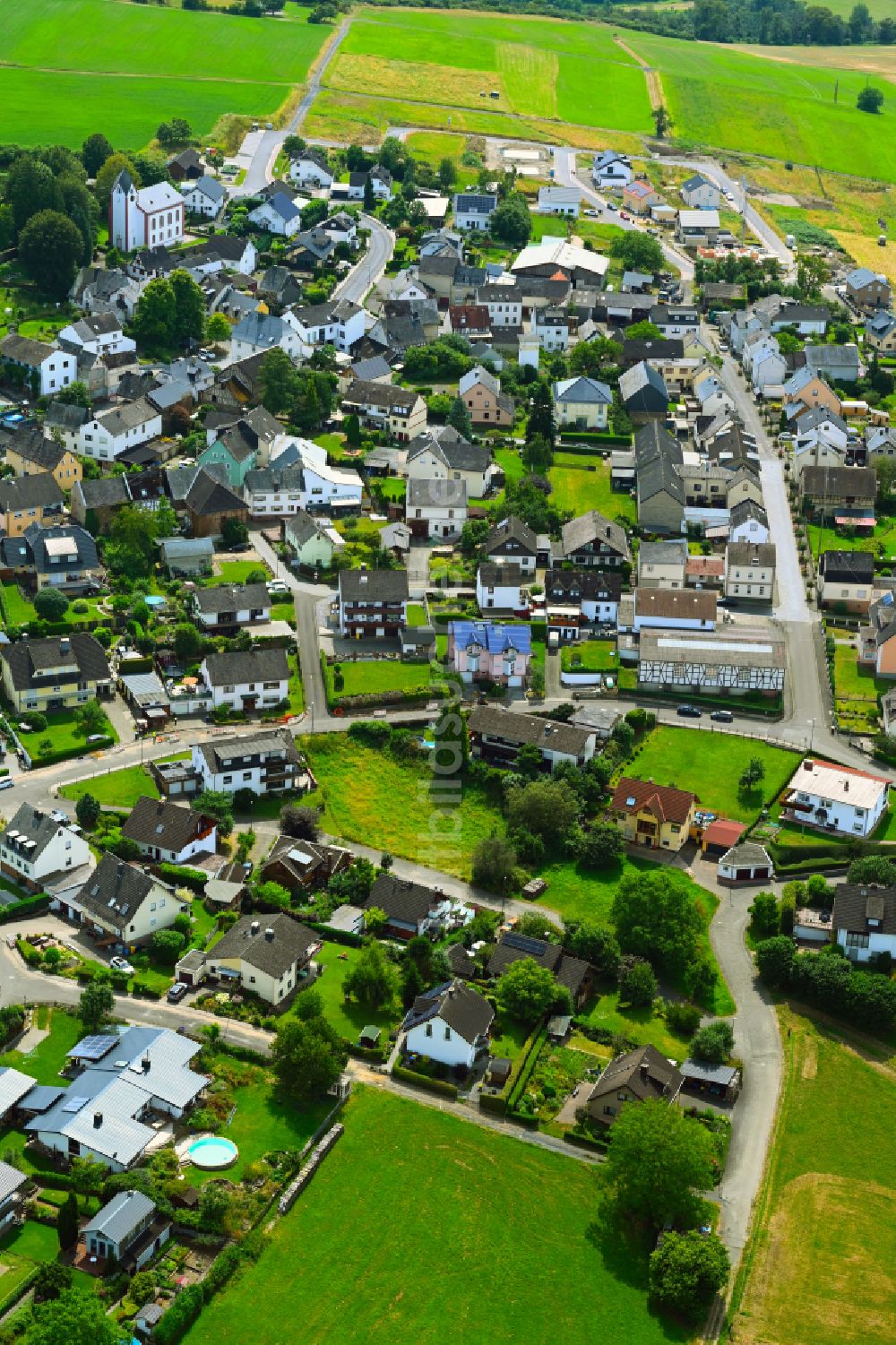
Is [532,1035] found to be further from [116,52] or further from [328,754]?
[116,52]

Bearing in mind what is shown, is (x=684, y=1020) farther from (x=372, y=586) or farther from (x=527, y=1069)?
(x=372, y=586)

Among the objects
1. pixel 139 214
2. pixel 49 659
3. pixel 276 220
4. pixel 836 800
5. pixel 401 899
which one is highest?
pixel 139 214

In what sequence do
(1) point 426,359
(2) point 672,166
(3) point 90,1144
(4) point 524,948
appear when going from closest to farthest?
(3) point 90,1144, (4) point 524,948, (1) point 426,359, (2) point 672,166

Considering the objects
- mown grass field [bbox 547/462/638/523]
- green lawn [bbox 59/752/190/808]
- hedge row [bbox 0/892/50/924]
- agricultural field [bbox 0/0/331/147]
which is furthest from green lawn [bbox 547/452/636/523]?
agricultural field [bbox 0/0/331/147]

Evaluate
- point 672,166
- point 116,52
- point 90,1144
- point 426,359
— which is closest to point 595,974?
point 90,1144

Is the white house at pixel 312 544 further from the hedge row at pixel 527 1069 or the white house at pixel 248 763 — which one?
the hedge row at pixel 527 1069

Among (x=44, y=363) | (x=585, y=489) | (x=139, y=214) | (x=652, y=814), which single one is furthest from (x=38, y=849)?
(x=139, y=214)
